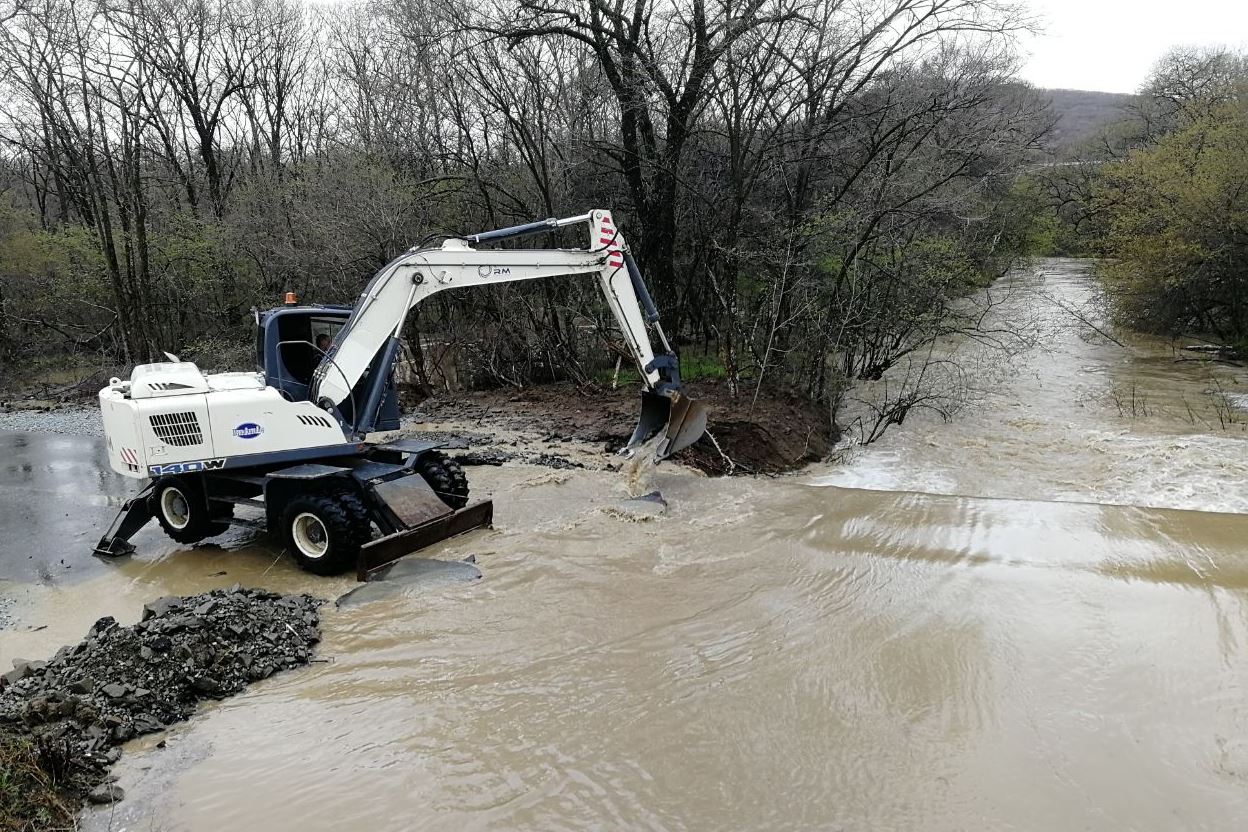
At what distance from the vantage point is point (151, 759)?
180 inches

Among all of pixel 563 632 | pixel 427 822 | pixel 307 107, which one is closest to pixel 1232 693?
pixel 563 632

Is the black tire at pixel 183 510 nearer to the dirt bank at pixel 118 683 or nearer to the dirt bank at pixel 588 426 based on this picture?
the dirt bank at pixel 118 683

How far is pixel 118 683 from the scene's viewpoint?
5.07 meters

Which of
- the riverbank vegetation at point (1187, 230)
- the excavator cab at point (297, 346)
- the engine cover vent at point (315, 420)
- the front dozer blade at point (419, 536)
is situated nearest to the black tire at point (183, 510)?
the excavator cab at point (297, 346)

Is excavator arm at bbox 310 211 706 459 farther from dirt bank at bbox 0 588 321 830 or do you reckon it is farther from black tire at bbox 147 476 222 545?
dirt bank at bbox 0 588 321 830

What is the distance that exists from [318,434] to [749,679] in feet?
16.7

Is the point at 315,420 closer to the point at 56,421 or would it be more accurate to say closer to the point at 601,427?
the point at 601,427

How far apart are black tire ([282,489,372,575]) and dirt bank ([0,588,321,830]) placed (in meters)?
0.93

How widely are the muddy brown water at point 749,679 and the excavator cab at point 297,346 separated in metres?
1.85

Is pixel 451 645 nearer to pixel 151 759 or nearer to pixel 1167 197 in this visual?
pixel 151 759

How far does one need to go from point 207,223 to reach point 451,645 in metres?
22.1

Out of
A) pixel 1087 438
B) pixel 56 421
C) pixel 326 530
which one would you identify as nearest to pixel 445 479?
A: pixel 326 530

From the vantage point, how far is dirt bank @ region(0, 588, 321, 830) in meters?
4.06

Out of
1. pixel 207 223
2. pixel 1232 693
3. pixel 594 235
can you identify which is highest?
pixel 207 223
